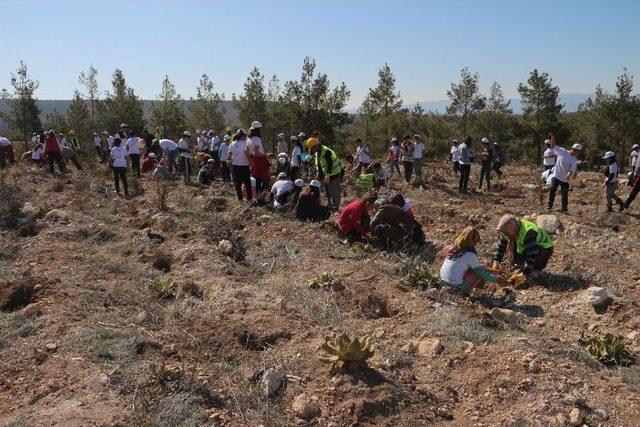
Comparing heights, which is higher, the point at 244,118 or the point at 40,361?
the point at 244,118

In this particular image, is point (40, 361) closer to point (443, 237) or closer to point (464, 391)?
point (464, 391)

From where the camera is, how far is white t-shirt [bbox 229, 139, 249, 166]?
29.0 feet

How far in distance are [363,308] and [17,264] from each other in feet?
13.6

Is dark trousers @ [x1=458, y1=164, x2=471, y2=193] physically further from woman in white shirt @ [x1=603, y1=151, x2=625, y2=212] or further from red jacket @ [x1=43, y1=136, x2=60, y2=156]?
red jacket @ [x1=43, y1=136, x2=60, y2=156]

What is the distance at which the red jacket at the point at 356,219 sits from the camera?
7.42 meters

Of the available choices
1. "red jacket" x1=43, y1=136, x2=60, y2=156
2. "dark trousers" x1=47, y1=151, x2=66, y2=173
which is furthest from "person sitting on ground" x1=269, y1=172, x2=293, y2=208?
"dark trousers" x1=47, y1=151, x2=66, y2=173

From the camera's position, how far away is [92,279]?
570 centimetres

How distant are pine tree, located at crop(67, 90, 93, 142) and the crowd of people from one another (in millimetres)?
12790

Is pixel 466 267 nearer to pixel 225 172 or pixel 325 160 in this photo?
pixel 325 160

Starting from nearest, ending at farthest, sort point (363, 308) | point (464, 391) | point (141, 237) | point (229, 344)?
point (464, 391) → point (229, 344) → point (363, 308) → point (141, 237)

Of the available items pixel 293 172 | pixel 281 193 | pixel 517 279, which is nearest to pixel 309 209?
pixel 281 193

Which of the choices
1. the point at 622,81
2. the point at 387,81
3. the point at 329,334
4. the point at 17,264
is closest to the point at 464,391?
the point at 329,334

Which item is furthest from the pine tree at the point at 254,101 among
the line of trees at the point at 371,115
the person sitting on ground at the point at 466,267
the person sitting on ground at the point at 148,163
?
the person sitting on ground at the point at 466,267

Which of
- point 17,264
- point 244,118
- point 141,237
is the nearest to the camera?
point 17,264
